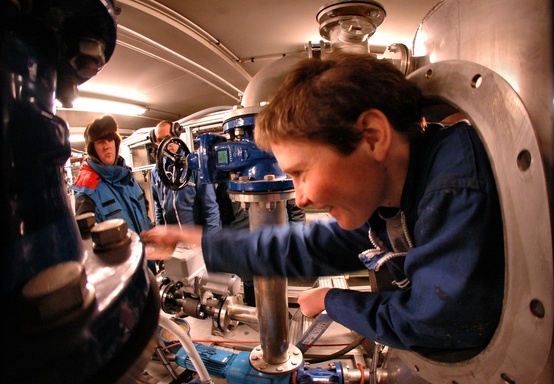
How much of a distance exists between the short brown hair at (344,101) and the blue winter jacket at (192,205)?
166 centimetres

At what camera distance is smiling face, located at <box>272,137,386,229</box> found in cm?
57

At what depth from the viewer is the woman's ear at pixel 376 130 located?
0.55 metres

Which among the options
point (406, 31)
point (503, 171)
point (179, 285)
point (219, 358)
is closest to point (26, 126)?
point (503, 171)

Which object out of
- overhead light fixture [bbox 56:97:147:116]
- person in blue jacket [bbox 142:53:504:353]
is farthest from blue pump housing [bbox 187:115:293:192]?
overhead light fixture [bbox 56:97:147:116]

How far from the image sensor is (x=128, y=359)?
0.73ft

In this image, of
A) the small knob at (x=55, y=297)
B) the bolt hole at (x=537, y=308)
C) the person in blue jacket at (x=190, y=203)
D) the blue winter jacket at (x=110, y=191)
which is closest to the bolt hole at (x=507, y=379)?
the bolt hole at (x=537, y=308)

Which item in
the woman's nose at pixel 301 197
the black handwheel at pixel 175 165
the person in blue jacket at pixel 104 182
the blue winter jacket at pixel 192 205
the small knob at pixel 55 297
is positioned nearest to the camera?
the small knob at pixel 55 297

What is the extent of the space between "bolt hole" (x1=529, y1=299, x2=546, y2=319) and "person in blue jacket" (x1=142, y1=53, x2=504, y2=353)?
2.4 inches

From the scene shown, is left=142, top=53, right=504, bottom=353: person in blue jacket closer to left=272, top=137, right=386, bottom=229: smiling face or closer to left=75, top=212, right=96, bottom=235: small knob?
left=272, top=137, right=386, bottom=229: smiling face

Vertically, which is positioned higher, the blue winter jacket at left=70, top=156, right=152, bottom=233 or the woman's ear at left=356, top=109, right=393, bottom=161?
the woman's ear at left=356, top=109, right=393, bottom=161

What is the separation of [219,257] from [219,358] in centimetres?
86

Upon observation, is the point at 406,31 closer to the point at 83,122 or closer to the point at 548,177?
the point at 548,177

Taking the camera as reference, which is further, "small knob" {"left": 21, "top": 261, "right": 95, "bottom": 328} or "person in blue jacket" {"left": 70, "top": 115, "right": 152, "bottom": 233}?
"person in blue jacket" {"left": 70, "top": 115, "right": 152, "bottom": 233}

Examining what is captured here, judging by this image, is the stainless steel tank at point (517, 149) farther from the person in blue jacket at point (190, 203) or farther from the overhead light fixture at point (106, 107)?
the overhead light fixture at point (106, 107)
